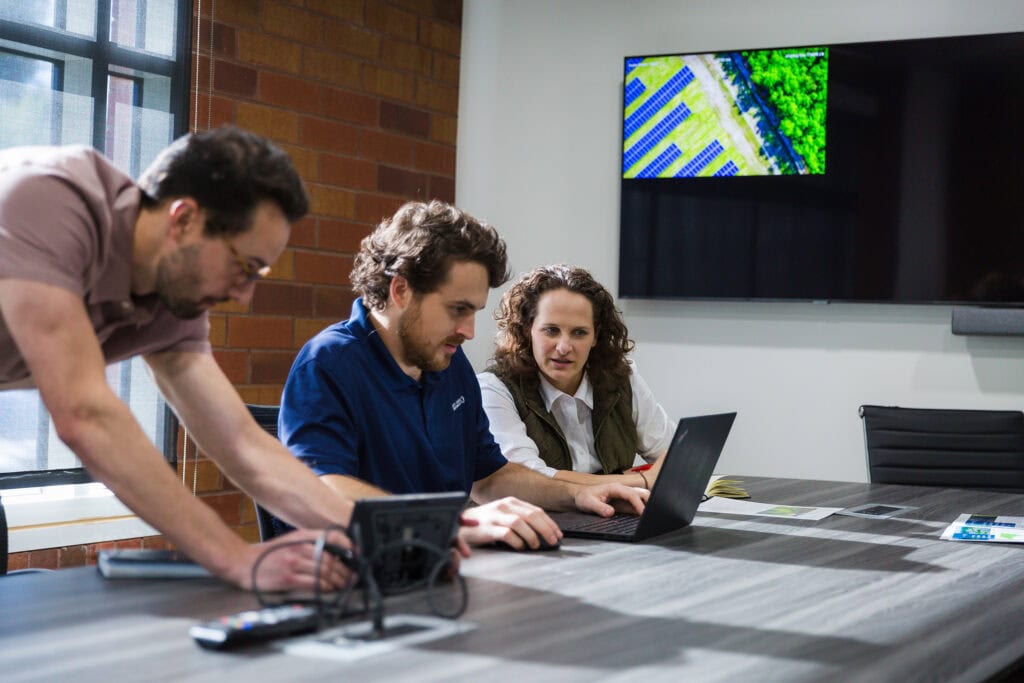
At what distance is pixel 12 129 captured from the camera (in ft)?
10.3

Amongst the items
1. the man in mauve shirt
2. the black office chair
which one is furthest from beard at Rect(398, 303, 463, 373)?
the black office chair

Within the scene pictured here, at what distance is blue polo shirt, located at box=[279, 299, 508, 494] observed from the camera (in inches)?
80.3

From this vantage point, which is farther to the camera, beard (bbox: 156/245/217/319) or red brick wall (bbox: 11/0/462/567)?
red brick wall (bbox: 11/0/462/567)

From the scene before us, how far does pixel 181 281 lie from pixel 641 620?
0.73 meters

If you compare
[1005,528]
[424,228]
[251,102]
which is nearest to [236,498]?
[251,102]

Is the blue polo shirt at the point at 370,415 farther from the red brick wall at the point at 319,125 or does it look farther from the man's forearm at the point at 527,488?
the red brick wall at the point at 319,125

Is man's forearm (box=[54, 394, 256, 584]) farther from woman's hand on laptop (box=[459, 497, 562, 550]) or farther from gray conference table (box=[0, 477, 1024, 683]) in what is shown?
woman's hand on laptop (box=[459, 497, 562, 550])

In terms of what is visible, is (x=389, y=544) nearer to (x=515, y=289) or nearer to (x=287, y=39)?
(x=515, y=289)

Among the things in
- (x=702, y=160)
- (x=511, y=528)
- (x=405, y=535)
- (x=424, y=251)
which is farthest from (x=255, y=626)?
(x=702, y=160)

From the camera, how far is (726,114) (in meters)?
4.23

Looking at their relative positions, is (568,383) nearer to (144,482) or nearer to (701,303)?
(701,303)

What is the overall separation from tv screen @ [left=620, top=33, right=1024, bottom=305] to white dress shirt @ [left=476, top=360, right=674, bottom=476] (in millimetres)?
1192

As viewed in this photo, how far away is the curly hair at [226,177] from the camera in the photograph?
1.50m

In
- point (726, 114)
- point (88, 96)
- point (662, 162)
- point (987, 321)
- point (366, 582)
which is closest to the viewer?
point (366, 582)
